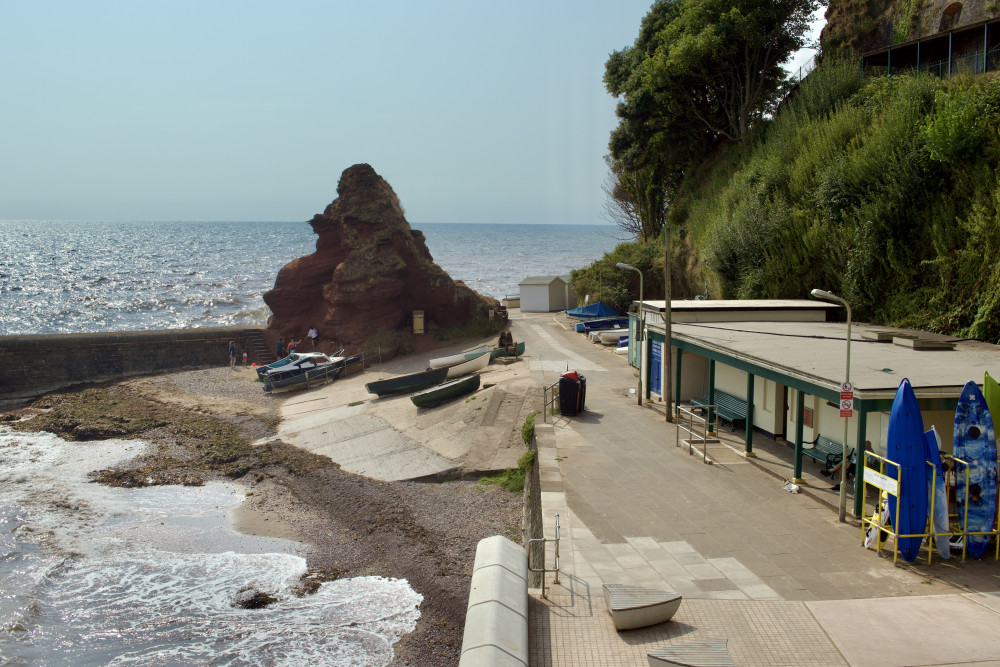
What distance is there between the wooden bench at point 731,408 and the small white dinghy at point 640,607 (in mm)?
10750

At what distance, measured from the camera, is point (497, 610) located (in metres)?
8.87

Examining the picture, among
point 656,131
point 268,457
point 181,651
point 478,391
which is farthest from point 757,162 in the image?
point 181,651

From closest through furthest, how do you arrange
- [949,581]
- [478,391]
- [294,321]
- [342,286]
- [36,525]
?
[949,581]
[36,525]
[478,391]
[342,286]
[294,321]

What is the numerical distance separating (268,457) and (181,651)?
11183mm

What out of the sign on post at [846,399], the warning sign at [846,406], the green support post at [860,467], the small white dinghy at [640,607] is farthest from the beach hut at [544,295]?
the small white dinghy at [640,607]

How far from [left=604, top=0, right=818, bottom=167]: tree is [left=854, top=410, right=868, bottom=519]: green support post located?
3082 cm

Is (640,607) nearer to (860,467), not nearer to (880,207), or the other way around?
(860,467)

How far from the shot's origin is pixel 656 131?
145ft

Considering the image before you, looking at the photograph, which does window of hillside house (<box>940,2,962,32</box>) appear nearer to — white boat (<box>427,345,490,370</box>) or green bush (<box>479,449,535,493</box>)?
white boat (<box>427,345,490,370</box>)

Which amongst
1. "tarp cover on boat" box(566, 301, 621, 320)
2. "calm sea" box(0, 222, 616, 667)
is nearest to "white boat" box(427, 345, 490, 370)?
"calm sea" box(0, 222, 616, 667)

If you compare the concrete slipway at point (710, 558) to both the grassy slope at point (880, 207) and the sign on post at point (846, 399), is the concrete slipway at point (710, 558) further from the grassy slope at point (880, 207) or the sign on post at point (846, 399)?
the grassy slope at point (880, 207)

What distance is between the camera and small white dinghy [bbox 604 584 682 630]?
922 centimetres

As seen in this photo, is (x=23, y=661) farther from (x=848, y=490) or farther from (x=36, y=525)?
(x=848, y=490)

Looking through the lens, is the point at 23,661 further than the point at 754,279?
No
